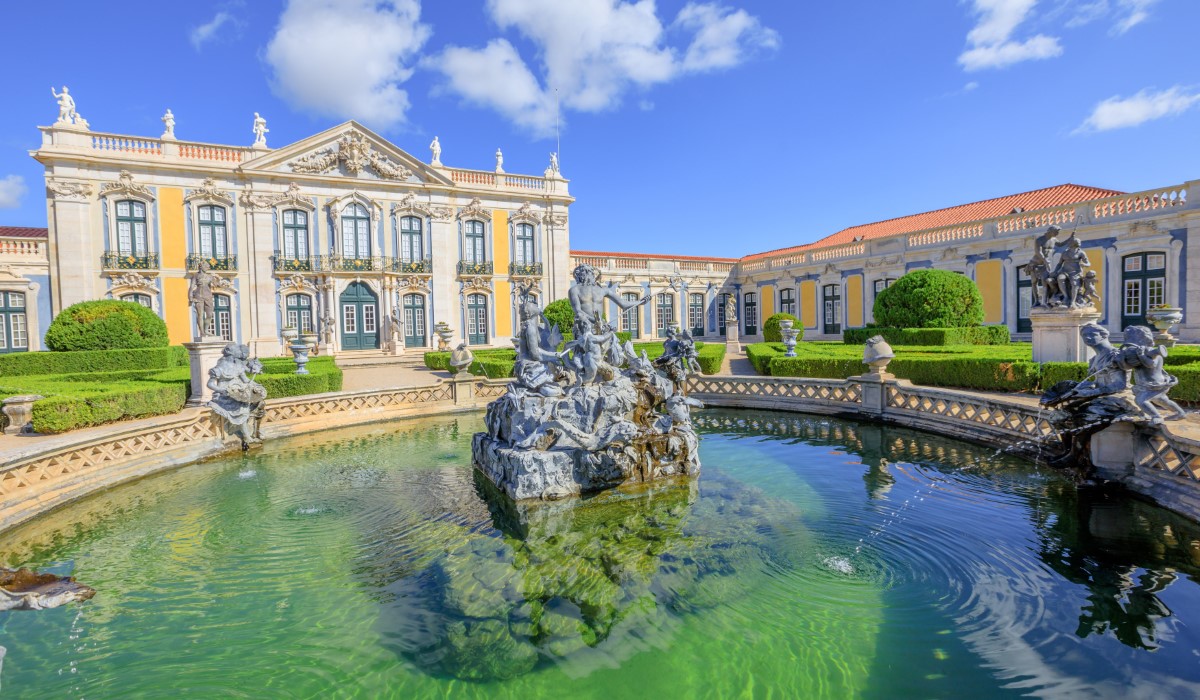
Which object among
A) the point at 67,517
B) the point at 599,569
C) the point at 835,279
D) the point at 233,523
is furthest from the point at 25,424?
the point at 835,279

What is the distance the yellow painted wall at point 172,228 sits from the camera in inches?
950

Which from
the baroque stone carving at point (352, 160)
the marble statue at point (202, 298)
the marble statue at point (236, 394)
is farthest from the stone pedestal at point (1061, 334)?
the baroque stone carving at point (352, 160)

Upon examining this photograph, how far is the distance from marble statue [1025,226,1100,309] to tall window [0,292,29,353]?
33.6 metres

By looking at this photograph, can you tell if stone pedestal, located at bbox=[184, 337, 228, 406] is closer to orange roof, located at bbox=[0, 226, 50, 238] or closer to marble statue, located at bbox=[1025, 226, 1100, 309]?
marble statue, located at bbox=[1025, 226, 1100, 309]

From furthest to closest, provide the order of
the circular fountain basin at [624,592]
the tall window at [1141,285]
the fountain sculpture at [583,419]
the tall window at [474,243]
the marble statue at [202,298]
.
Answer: the tall window at [474,243]
the tall window at [1141,285]
the marble statue at [202,298]
the fountain sculpture at [583,419]
the circular fountain basin at [624,592]

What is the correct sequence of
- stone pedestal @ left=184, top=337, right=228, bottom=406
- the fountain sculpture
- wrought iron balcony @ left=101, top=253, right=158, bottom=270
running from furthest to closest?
wrought iron balcony @ left=101, top=253, right=158, bottom=270, stone pedestal @ left=184, top=337, right=228, bottom=406, the fountain sculpture

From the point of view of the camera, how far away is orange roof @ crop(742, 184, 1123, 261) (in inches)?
1030

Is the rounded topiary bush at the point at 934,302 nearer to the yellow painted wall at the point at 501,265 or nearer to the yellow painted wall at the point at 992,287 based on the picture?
the yellow painted wall at the point at 992,287

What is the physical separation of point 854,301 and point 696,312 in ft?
31.0

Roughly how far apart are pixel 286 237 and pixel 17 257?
30.7ft

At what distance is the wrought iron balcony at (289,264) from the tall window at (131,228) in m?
4.80

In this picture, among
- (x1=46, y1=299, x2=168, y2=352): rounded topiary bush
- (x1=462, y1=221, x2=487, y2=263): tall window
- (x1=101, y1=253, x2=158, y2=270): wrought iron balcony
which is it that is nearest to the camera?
(x1=46, y1=299, x2=168, y2=352): rounded topiary bush

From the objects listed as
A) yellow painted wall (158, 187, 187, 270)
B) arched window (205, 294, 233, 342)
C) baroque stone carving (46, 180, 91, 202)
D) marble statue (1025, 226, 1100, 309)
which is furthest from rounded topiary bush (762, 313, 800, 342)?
baroque stone carving (46, 180, 91, 202)

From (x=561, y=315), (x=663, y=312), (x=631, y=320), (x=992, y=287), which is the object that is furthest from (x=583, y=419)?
(x=663, y=312)
